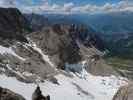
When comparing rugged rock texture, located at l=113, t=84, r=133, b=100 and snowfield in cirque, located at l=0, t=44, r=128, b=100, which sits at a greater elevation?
rugged rock texture, located at l=113, t=84, r=133, b=100

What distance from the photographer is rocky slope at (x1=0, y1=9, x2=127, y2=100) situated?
128988 millimetres

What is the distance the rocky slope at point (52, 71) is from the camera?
5078 inches

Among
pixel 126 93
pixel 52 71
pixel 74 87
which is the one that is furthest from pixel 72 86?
pixel 126 93

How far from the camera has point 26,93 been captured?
112 meters

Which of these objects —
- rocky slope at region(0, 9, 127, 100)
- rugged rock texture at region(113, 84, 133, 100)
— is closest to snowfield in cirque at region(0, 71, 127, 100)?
rocky slope at region(0, 9, 127, 100)

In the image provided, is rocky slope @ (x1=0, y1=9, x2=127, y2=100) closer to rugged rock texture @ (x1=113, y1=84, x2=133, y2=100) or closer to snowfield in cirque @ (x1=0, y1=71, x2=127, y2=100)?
snowfield in cirque @ (x1=0, y1=71, x2=127, y2=100)

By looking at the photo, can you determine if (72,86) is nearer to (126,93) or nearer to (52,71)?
(52,71)

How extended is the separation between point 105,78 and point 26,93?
77.6 metres

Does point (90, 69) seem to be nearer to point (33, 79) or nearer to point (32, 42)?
point (32, 42)

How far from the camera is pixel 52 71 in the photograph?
158m

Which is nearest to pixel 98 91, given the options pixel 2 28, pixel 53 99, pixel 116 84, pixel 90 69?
pixel 116 84

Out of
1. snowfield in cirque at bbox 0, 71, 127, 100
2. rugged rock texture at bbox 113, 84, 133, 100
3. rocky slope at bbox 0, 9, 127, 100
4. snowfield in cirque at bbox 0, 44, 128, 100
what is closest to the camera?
rugged rock texture at bbox 113, 84, 133, 100

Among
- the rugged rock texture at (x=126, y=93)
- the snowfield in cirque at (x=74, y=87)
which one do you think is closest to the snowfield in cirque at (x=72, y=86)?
the snowfield in cirque at (x=74, y=87)

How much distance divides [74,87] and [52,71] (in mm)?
16240
